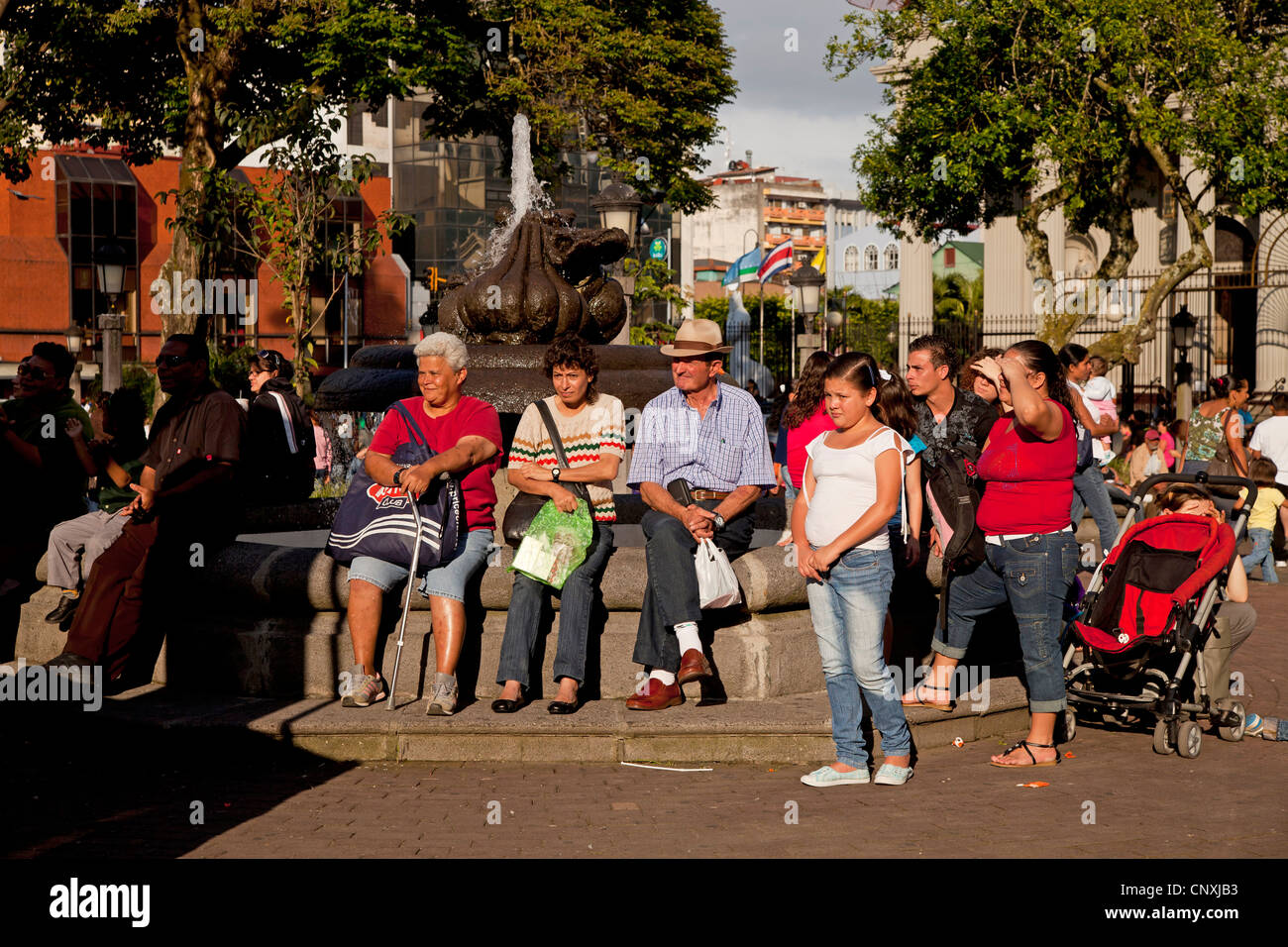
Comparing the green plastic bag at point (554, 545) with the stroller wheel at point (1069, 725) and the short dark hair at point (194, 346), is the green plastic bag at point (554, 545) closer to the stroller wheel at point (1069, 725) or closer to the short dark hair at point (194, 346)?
→ the short dark hair at point (194, 346)

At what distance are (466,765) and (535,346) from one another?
4.91 m

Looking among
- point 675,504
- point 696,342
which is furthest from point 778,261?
point 675,504

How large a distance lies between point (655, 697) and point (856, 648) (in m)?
1.17

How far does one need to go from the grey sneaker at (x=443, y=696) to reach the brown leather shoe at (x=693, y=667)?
1.09 metres

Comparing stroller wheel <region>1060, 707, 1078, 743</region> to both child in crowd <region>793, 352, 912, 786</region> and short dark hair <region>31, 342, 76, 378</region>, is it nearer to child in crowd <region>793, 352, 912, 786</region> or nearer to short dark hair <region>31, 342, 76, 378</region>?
child in crowd <region>793, 352, 912, 786</region>

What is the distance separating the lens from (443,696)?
697cm

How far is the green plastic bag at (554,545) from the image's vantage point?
712cm

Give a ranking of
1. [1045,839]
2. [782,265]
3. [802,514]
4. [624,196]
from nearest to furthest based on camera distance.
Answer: [1045,839]
[802,514]
[624,196]
[782,265]

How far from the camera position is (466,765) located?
677 centimetres

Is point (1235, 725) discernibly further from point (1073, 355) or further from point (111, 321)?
point (111, 321)

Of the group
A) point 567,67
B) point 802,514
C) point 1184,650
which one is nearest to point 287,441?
point 802,514

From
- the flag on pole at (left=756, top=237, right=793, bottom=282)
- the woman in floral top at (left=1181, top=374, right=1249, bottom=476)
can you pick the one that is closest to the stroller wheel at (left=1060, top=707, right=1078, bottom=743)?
the woman in floral top at (left=1181, top=374, right=1249, bottom=476)

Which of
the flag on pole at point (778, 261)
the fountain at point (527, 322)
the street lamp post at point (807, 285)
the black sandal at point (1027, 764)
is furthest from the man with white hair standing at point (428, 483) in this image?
the flag on pole at point (778, 261)
